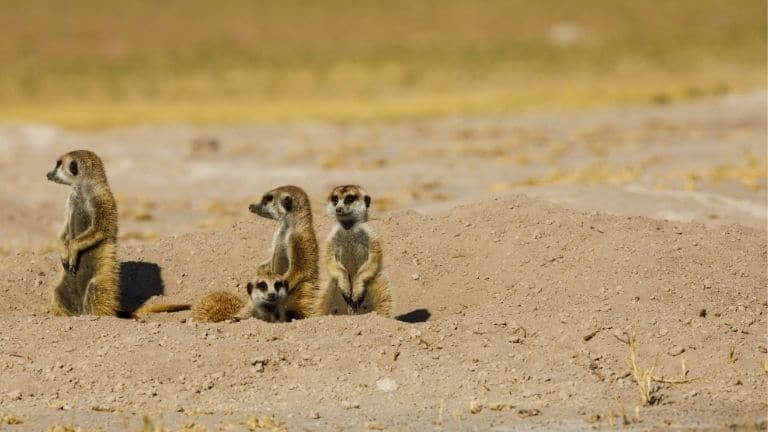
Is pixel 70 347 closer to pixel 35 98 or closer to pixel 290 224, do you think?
pixel 290 224

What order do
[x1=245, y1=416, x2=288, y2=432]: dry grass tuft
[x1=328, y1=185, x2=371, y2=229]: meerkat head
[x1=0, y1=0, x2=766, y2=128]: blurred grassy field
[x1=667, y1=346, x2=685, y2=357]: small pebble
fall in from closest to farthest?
[x1=245, y1=416, x2=288, y2=432]: dry grass tuft → [x1=667, y1=346, x2=685, y2=357]: small pebble → [x1=328, y1=185, x2=371, y2=229]: meerkat head → [x1=0, y1=0, x2=766, y2=128]: blurred grassy field

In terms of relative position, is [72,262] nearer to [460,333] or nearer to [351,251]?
[351,251]

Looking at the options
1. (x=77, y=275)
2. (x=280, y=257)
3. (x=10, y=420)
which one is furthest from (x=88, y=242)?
(x=10, y=420)

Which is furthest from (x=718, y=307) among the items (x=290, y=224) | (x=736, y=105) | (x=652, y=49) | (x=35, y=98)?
(x=652, y=49)

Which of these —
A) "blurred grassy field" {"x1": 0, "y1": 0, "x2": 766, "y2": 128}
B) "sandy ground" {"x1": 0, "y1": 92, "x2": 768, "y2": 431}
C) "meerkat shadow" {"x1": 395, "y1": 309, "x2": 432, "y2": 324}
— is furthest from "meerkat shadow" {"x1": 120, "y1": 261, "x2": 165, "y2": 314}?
"blurred grassy field" {"x1": 0, "y1": 0, "x2": 766, "y2": 128}

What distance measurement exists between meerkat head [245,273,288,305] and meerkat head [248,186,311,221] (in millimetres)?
539

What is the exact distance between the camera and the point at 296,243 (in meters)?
8.98

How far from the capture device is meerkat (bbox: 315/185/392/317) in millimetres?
8969

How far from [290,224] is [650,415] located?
9.60 ft

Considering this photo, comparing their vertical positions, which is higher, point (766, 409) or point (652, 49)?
point (652, 49)

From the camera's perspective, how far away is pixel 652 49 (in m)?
52.1

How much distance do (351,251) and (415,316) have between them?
806 mm

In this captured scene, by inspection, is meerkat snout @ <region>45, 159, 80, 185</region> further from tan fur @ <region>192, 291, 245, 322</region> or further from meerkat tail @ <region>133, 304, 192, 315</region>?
tan fur @ <region>192, 291, 245, 322</region>

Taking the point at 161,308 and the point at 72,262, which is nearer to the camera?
Result: the point at 72,262
